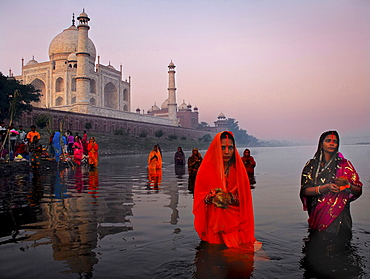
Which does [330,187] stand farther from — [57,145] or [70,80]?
[70,80]

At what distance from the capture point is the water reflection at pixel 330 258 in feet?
7.59

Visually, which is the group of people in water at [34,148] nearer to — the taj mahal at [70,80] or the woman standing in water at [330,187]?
the woman standing in water at [330,187]

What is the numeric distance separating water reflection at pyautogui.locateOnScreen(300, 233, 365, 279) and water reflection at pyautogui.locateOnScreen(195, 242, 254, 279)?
393 millimetres

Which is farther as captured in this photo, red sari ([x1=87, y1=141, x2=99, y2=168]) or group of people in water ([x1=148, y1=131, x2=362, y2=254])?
red sari ([x1=87, y1=141, x2=99, y2=168])

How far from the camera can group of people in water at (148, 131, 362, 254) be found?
267 cm

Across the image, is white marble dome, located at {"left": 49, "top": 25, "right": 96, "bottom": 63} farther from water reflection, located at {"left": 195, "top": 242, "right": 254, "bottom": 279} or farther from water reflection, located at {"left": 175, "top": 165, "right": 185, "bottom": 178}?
water reflection, located at {"left": 195, "top": 242, "right": 254, "bottom": 279}

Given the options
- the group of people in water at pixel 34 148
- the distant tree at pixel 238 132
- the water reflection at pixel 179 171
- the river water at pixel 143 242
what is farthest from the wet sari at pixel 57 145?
the distant tree at pixel 238 132

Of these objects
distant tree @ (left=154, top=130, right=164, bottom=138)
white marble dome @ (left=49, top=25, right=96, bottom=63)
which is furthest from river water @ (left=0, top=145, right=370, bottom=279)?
white marble dome @ (left=49, top=25, right=96, bottom=63)

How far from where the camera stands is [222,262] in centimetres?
247

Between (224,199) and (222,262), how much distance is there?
0.45 metres

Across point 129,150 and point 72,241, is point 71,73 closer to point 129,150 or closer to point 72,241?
point 129,150

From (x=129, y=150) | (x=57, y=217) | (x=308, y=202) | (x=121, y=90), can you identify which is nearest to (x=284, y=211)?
(x=308, y=202)

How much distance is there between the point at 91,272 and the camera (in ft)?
7.70

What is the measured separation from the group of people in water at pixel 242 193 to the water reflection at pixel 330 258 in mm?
69
